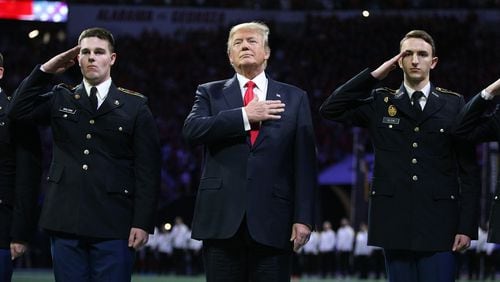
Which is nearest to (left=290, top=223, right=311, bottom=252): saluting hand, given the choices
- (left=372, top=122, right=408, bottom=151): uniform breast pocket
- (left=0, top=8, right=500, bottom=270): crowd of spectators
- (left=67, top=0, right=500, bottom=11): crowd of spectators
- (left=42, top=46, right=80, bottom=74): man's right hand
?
(left=372, top=122, right=408, bottom=151): uniform breast pocket

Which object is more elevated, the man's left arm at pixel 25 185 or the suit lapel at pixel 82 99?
the suit lapel at pixel 82 99

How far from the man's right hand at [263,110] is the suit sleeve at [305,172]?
196 millimetres

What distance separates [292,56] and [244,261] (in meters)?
26.6

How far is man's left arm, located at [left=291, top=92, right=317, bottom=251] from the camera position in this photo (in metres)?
5.79

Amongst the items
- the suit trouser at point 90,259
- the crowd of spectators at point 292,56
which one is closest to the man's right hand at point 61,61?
the suit trouser at point 90,259

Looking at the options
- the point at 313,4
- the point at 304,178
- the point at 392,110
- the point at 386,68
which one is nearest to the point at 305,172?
the point at 304,178

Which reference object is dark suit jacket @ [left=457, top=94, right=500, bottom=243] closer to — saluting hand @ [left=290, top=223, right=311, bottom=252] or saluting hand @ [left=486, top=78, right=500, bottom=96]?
saluting hand @ [left=486, top=78, right=500, bottom=96]

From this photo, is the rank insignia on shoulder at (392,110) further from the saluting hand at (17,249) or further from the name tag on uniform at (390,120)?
the saluting hand at (17,249)

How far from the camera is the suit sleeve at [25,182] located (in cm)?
657

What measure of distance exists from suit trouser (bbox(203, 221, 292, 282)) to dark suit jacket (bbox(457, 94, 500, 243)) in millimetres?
1419

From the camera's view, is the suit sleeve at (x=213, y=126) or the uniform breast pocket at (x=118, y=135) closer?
the suit sleeve at (x=213, y=126)

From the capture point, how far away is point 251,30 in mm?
5957

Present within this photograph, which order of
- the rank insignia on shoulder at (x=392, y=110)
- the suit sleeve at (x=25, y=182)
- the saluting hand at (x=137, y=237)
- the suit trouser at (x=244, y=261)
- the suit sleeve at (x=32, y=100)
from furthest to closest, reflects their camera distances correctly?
the rank insignia on shoulder at (x=392, y=110) < the suit sleeve at (x=25, y=182) < the suit sleeve at (x=32, y=100) < the saluting hand at (x=137, y=237) < the suit trouser at (x=244, y=261)

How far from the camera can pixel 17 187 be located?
21.7ft
